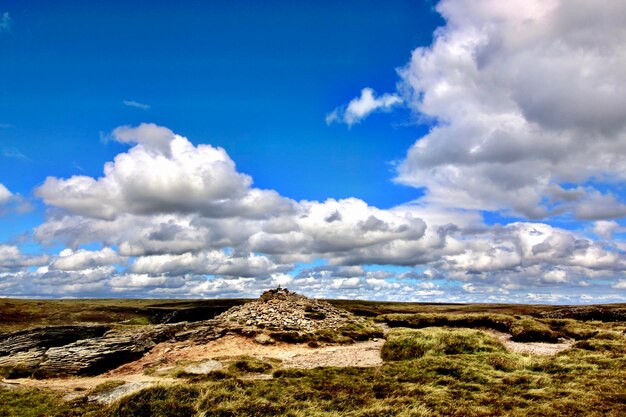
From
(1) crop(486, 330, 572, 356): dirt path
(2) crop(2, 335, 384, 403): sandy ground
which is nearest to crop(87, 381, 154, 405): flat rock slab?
(2) crop(2, 335, 384, 403): sandy ground

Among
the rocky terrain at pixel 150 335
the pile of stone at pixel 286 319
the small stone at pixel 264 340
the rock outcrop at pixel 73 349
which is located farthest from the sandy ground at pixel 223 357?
the pile of stone at pixel 286 319

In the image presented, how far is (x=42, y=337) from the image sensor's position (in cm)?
3559

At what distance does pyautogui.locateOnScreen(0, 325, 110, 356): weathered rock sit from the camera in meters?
33.8

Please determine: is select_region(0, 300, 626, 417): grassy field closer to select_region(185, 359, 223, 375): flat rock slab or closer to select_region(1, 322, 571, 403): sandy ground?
select_region(185, 359, 223, 375): flat rock slab

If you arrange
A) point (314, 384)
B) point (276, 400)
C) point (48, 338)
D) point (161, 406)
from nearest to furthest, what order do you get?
point (161, 406)
point (276, 400)
point (314, 384)
point (48, 338)

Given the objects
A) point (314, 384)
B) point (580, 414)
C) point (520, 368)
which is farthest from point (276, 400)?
point (520, 368)

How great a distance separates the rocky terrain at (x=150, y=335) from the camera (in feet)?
99.7

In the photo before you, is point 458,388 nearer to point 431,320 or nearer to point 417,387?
point 417,387

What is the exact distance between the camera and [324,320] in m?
46.8

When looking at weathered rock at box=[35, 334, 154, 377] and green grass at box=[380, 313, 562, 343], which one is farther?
green grass at box=[380, 313, 562, 343]

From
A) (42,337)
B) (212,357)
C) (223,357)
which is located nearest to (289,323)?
(212,357)

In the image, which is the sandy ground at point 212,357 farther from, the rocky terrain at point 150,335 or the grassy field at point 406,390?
the grassy field at point 406,390

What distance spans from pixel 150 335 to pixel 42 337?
9.52 m

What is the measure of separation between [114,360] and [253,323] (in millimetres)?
14441
